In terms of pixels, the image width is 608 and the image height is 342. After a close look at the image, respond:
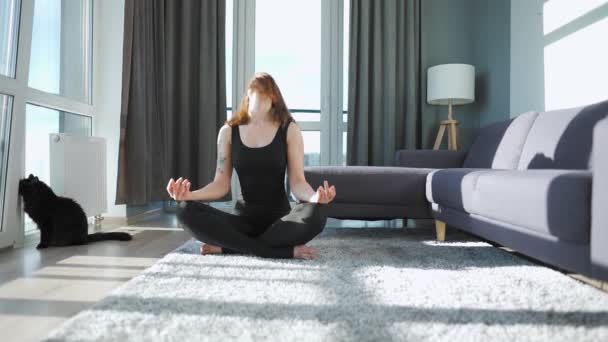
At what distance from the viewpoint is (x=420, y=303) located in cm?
126

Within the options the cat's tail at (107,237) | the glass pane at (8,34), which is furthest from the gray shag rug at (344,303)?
the glass pane at (8,34)

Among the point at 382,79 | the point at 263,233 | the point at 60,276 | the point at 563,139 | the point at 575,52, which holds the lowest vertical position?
the point at 60,276

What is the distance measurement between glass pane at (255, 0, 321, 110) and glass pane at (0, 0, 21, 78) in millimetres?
2186

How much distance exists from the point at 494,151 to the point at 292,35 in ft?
7.56

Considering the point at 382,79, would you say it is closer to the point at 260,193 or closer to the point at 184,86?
the point at 184,86

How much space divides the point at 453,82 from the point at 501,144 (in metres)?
0.98

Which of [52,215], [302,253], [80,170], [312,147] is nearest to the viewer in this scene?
[302,253]

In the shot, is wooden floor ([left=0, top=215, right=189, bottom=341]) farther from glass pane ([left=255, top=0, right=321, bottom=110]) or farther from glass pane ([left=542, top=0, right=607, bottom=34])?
glass pane ([left=542, top=0, right=607, bottom=34])

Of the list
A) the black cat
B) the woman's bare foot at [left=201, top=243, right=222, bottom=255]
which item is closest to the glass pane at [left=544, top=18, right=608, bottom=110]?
the woman's bare foot at [left=201, top=243, right=222, bottom=255]

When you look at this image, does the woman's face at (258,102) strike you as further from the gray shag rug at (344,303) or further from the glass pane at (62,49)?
the glass pane at (62,49)

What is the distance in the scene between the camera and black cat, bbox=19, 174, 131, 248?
2.26m

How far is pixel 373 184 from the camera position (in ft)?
8.46

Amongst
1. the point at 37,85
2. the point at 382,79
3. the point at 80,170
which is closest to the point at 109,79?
the point at 37,85

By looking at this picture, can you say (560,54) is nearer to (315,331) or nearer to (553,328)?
(553,328)
